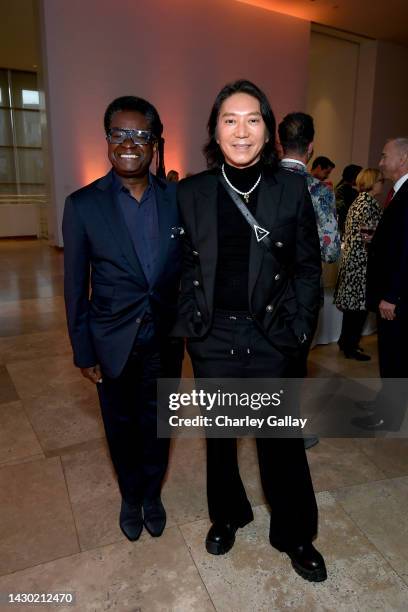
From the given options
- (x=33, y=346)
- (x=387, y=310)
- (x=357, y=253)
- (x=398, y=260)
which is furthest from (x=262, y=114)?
(x=33, y=346)

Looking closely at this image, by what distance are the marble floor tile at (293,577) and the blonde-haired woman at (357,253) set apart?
2.48m

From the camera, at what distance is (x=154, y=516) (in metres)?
2.25

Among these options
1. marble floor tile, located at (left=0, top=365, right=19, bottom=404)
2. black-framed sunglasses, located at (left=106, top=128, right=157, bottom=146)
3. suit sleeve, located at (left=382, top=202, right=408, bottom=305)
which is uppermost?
black-framed sunglasses, located at (left=106, top=128, right=157, bottom=146)

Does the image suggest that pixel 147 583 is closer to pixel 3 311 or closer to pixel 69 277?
pixel 69 277

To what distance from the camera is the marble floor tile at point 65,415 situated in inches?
121

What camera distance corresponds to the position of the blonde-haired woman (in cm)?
409

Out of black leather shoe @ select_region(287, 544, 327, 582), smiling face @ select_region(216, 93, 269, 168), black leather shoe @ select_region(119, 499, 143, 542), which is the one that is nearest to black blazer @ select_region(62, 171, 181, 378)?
smiling face @ select_region(216, 93, 269, 168)

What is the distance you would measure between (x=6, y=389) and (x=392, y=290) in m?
2.98

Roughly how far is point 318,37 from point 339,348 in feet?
40.2

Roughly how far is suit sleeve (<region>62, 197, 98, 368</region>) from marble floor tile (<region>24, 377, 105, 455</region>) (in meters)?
1.25

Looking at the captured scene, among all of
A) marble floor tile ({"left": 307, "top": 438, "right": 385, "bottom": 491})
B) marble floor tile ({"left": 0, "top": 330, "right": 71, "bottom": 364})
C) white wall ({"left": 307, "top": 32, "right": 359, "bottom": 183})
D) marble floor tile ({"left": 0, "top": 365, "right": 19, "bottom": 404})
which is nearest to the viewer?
marble floor tile ({"left": 307, "top": 438, "right": 385, "bottom": 491})

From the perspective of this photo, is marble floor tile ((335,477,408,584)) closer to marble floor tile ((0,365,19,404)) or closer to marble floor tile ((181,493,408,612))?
marble floor tile ((181,493,408,612))

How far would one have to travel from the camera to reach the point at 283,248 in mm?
1764

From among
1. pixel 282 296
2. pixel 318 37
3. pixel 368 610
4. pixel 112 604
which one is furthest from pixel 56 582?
pixel 318 37
